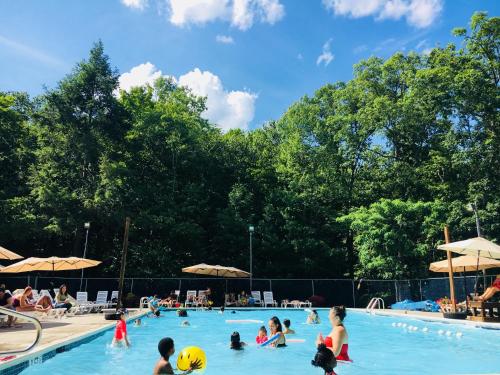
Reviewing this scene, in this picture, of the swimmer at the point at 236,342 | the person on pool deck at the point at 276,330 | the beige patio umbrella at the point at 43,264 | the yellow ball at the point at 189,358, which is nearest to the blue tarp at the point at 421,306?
the person on pool deck at the point at 276,330

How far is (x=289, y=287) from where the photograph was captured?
27.4 meters

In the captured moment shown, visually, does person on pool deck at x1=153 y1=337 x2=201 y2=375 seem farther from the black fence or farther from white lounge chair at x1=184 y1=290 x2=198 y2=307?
the black fence

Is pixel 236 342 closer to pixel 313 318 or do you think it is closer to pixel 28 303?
pixel 313 318

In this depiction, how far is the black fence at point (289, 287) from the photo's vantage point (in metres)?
24.0

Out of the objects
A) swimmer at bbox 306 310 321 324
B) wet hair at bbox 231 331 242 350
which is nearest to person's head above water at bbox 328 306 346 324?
wet hair at bbox 231 331 242 350

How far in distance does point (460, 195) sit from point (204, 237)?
18040 millimetres

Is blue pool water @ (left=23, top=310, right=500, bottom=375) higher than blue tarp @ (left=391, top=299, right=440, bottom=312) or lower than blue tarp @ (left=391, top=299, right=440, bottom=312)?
lower

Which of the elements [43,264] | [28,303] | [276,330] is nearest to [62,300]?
[43,264]

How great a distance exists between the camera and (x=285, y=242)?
29.8 metres

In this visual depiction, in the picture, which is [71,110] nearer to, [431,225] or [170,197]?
[170,197]

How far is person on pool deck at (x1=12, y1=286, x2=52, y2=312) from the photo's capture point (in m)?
12.8

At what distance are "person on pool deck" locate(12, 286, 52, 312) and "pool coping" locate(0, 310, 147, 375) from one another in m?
2.71

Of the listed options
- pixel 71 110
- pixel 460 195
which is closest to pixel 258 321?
pixel 460 195

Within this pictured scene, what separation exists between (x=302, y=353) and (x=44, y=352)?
638 cm
